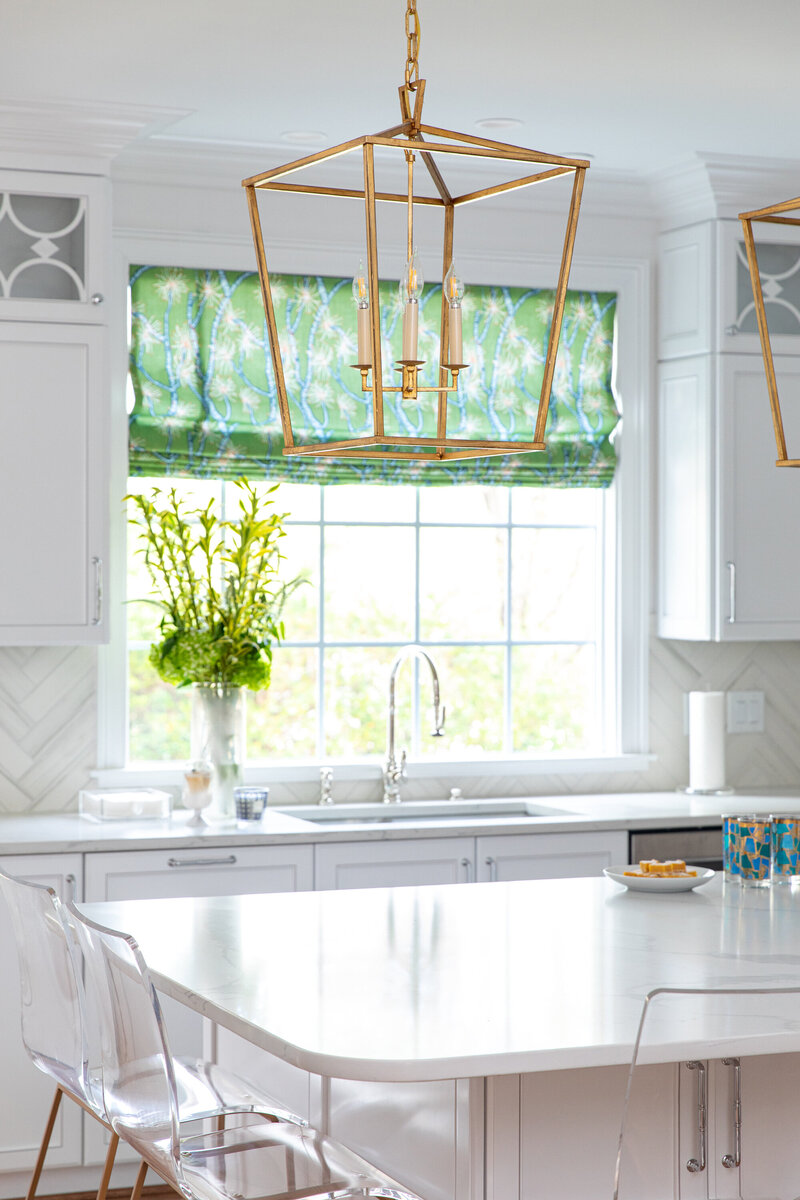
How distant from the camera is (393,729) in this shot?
434 centimetres

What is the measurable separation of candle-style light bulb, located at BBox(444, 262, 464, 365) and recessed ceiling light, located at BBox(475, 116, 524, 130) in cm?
232

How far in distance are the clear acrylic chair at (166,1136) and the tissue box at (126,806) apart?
5.82ft

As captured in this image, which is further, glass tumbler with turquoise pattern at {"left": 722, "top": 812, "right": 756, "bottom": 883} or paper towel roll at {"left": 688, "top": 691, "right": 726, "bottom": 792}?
paper towel roll at {"left": 688, "top": 691, "right": 726, "bottom": 792}

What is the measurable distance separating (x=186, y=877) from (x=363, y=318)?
2303 millimetres

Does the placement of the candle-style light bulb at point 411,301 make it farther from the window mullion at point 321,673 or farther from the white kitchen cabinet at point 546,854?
the window mullion at point 321,673

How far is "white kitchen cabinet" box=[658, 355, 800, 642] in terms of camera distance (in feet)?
15.0

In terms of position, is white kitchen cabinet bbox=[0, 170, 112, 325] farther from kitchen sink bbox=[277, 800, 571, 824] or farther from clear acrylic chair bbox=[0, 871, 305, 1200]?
clear acrylic chair bbox=[0, 871, 305, 1200]

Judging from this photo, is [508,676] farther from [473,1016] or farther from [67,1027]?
[473,1016]

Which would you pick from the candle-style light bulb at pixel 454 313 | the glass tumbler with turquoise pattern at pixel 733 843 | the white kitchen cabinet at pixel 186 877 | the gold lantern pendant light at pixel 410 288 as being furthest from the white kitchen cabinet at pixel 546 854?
the candle-style light bulb at pixel 454 313

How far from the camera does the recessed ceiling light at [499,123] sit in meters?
3.99

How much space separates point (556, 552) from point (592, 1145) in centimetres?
510

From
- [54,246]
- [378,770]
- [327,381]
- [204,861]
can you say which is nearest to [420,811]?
[378,770]

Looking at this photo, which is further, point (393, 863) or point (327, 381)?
point (327, 381)

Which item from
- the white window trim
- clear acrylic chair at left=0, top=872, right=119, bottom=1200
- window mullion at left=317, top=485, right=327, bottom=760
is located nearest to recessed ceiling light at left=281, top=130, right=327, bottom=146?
the white window trim
